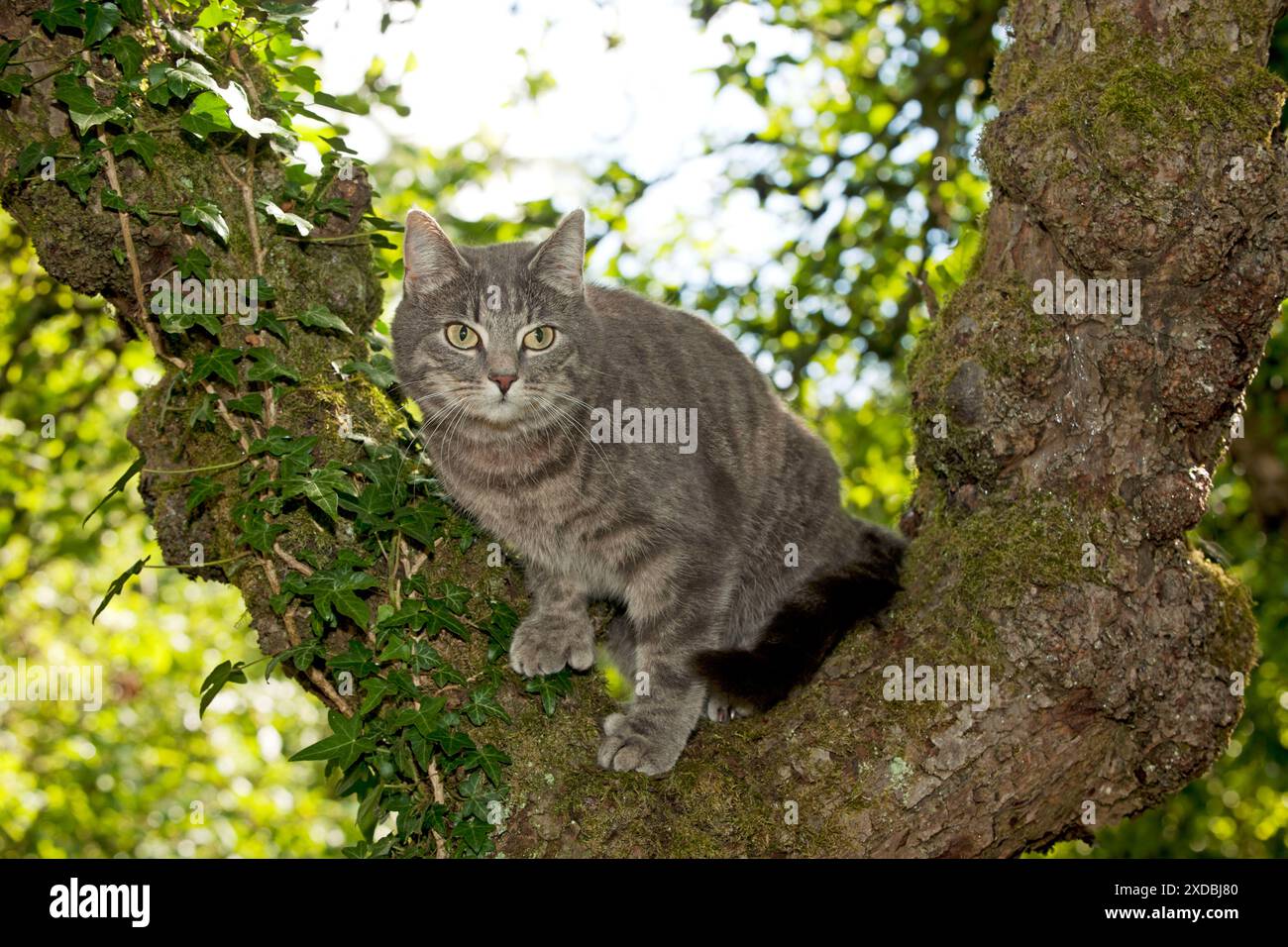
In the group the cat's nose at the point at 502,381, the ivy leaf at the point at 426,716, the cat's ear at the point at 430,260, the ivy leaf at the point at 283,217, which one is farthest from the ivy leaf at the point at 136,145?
the ivy leaf at the point at 426,716

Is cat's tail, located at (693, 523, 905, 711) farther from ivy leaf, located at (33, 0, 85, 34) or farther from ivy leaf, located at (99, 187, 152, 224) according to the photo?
ivy leaf, located at (33, 0, 85, 34)

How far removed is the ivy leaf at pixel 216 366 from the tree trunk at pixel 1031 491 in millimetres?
157

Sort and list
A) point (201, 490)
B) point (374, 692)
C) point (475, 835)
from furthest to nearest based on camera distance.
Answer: point (201, 490)
point (374, 692)
point (475, 835)

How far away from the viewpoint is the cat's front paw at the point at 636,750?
2904 mm

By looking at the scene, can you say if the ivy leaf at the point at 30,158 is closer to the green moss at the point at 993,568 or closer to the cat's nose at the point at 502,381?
the cat's nose at the point at 502,381

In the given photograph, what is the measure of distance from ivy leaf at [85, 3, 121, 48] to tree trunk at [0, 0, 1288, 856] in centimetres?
23

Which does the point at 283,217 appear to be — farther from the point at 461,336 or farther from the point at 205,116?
the point at 461,336

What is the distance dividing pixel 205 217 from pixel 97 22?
0.56 meters

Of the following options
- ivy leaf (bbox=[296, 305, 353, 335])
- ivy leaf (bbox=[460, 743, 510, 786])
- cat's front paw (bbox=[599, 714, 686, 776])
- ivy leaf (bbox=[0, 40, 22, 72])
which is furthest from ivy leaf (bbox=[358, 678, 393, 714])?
ivy leaf (bbox=[0, 40, 22, 72])

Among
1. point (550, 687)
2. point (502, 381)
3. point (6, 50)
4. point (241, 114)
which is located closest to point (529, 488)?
point (502, 381)

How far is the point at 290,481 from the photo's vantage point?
9.14 ft

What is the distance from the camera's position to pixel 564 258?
3.50 metres
